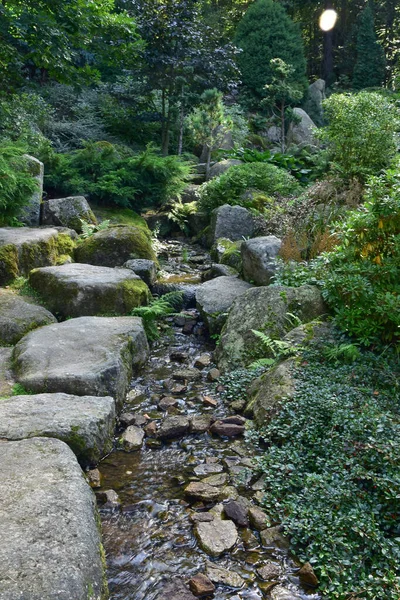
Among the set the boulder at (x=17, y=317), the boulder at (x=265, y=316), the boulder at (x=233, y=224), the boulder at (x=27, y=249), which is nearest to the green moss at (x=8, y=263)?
the boulder at (x=27, y=249)

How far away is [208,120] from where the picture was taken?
1526 centimetres

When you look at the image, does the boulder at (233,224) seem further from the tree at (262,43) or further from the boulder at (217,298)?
the tree at (262,43)

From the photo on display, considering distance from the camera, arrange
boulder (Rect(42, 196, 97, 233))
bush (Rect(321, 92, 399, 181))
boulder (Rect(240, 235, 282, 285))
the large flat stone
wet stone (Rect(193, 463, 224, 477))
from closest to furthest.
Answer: the large flat stone, wet stone (Rect(193, 463, 224, 477)), boulder (Rect(240, 235, 282, 285)), boulder (Rect(42, 196, 97, 233)), bush (Rect(321, 92, 399, 181))

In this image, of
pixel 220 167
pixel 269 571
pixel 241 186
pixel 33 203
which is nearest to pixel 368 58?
pixel 220 167

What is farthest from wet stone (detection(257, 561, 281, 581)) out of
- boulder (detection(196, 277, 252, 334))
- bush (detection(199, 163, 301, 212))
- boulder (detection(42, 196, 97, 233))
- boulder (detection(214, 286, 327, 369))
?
bush (detection(199, 163, 301, 212))

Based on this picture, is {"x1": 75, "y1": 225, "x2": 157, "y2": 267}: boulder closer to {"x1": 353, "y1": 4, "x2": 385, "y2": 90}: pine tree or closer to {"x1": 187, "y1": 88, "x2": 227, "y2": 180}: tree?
{"x1": 187, "y1": 88, "x2": 227, "y2": 180}: tree

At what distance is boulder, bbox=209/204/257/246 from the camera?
10.8 metres

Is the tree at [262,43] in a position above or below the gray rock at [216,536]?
above

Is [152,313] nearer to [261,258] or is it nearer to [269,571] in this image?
[261,258]

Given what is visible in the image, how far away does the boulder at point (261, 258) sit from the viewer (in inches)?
287

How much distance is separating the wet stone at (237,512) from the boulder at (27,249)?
16.6 feet

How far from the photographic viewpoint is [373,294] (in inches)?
195

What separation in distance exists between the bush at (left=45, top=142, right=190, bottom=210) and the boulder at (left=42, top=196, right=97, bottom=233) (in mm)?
1298

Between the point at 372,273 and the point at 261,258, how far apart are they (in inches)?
95.9
